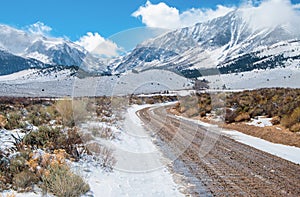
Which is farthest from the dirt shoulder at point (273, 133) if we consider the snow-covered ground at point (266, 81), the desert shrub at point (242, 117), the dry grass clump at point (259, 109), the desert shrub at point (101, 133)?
the snow-covered ground at point (266, 81)

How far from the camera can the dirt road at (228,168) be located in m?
6.63

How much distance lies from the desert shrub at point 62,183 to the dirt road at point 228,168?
7.61ft

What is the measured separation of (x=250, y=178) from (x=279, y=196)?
1.30 meters

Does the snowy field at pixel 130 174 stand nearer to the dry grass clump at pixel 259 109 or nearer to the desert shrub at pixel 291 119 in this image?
the desert shrub at pixel 291 119

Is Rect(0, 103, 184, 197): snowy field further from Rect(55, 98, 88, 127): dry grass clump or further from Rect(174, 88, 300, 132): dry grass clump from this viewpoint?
Rect(174, 88, 300, 132): dry grass clump

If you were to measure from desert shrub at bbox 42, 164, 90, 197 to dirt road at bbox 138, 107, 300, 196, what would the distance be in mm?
2319

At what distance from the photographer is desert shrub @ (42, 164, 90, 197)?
18.1ft

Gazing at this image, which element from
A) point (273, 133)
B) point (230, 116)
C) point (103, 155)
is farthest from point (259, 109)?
point (103, 155)

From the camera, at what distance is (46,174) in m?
5.94

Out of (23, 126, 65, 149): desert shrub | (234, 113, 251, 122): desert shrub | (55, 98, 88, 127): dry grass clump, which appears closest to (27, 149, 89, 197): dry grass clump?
(23, 126, 65, 149): desert shrub

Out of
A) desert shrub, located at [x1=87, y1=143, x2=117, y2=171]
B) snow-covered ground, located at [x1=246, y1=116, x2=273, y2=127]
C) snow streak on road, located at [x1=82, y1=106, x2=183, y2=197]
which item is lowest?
snow streak on road, located at [x1=82, y1=106, x2=183, y2=197]

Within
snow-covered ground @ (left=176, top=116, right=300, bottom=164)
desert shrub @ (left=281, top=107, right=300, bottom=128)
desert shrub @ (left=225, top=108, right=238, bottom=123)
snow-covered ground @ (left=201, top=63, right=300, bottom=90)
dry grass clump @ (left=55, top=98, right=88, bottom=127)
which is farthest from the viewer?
snow-covered ground @ (left=201, top=63, right=300, bottom=90)

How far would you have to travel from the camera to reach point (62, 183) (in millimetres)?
5559

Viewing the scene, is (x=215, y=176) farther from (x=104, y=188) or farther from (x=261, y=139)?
(x=261, y=139)
